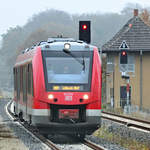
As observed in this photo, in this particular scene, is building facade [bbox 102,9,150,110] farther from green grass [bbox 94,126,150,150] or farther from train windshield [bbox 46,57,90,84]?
train windshield [bbox 46,57,90,84]

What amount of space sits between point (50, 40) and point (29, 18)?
173615mm

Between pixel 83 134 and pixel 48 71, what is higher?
pixel 48 71

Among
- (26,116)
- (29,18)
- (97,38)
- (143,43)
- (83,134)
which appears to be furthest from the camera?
(29,18)

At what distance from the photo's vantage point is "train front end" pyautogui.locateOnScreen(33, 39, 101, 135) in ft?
47.7

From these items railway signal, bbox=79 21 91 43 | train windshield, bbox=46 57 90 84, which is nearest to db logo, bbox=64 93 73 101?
train windshield, bbox=46 57 90 84

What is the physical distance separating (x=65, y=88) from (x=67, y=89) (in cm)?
6

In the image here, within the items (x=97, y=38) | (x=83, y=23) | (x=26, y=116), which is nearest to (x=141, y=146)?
(x=26, y=116)

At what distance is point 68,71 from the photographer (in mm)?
15031

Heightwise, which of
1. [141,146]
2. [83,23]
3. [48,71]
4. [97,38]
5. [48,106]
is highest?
[97,38]

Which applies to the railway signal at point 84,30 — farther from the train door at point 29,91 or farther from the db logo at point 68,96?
the db logo at point 68,96

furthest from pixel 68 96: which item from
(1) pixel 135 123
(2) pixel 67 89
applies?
(1) pixel 135 123

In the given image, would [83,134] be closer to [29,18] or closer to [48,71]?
[48,71]

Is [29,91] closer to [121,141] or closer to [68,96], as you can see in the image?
[68,96]

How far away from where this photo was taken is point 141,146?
14336mm
